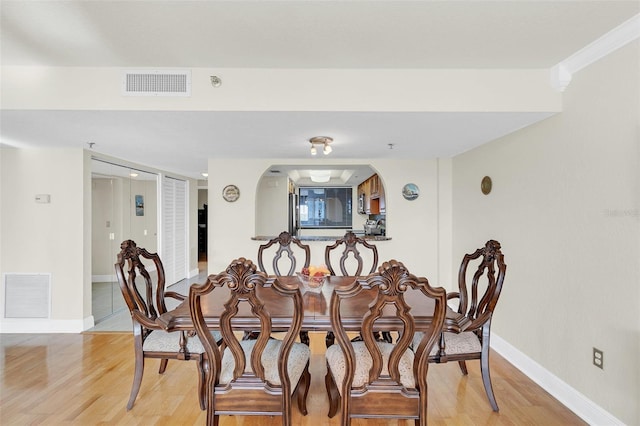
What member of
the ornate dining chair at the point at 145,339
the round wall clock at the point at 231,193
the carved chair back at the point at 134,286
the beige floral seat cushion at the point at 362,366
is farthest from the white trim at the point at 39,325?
the beige floral seat cushion at the point at 362,366

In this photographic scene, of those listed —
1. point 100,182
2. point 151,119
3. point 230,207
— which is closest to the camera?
point 151,119

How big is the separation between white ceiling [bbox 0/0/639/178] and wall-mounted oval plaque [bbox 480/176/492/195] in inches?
20.2

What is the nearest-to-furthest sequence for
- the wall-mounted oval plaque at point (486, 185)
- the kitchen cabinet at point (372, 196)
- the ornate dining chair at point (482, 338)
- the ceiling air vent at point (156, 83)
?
the ornate dining chair at point (482, 338), the ceiling air vent at point (156, 83), the wall-mounted oval plaque at point (486, 185), the kitchen cabinet at point (372, 196)

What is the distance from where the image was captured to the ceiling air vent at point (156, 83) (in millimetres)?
2277

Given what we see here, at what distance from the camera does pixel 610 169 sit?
192 centimetres

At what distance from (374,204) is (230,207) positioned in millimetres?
3104

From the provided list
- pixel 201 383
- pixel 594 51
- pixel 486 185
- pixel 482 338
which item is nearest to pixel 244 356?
pixel 201 383

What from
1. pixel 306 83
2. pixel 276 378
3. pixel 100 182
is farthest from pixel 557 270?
pixel 100 182

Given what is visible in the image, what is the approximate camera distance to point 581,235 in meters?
2.14

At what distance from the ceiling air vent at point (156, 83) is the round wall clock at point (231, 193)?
2150 millimetres

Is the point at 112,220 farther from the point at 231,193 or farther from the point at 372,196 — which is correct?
the point at 372,196

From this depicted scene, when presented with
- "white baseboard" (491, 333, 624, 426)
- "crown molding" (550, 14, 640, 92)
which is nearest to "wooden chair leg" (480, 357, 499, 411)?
"white baseboard" (491, 333, 624, 426)

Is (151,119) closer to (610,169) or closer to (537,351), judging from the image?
(610,169)

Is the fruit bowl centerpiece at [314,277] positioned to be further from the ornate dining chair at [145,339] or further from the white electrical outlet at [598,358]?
the white electrical outlet at [598,358]
